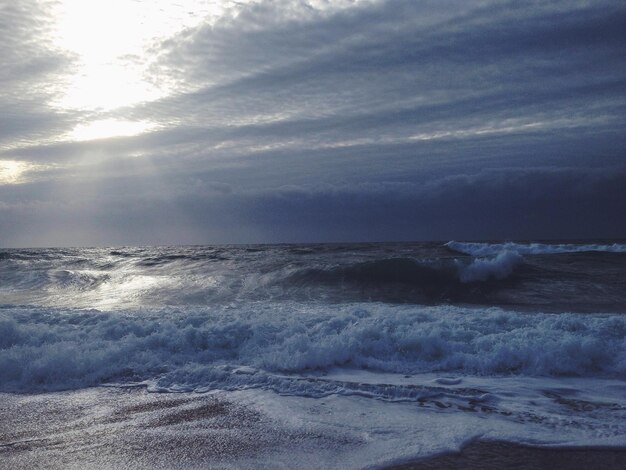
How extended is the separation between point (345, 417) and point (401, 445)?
85 centimetres

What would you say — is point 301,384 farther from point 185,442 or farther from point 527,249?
point 527,249

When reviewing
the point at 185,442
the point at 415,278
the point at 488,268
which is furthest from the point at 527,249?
the point at 185,442

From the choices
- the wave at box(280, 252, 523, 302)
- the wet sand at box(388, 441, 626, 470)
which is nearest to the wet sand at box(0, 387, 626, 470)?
the wet sand at box(388, 441, 626, 470)

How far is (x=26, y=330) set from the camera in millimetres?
8812

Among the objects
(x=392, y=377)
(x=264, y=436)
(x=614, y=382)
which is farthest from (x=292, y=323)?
(x=614, y=382)

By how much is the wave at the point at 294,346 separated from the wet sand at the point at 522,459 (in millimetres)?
2163

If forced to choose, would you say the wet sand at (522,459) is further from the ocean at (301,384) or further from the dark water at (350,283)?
the dark water at (350,283)

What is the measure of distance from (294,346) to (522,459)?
4134 mm

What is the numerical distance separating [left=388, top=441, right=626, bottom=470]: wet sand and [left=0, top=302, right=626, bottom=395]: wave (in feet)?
7.10

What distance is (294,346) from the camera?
7.74m

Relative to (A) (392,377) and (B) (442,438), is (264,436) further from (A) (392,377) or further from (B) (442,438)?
(A) (392,377)

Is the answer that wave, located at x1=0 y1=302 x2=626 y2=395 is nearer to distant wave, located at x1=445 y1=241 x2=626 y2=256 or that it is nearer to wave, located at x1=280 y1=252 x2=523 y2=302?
wave, located at x1=280 y1=252 x2=523 y2=302

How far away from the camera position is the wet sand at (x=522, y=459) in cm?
396

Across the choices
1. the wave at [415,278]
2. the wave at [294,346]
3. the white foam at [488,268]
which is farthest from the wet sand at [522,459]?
the white foam at [488,268]
